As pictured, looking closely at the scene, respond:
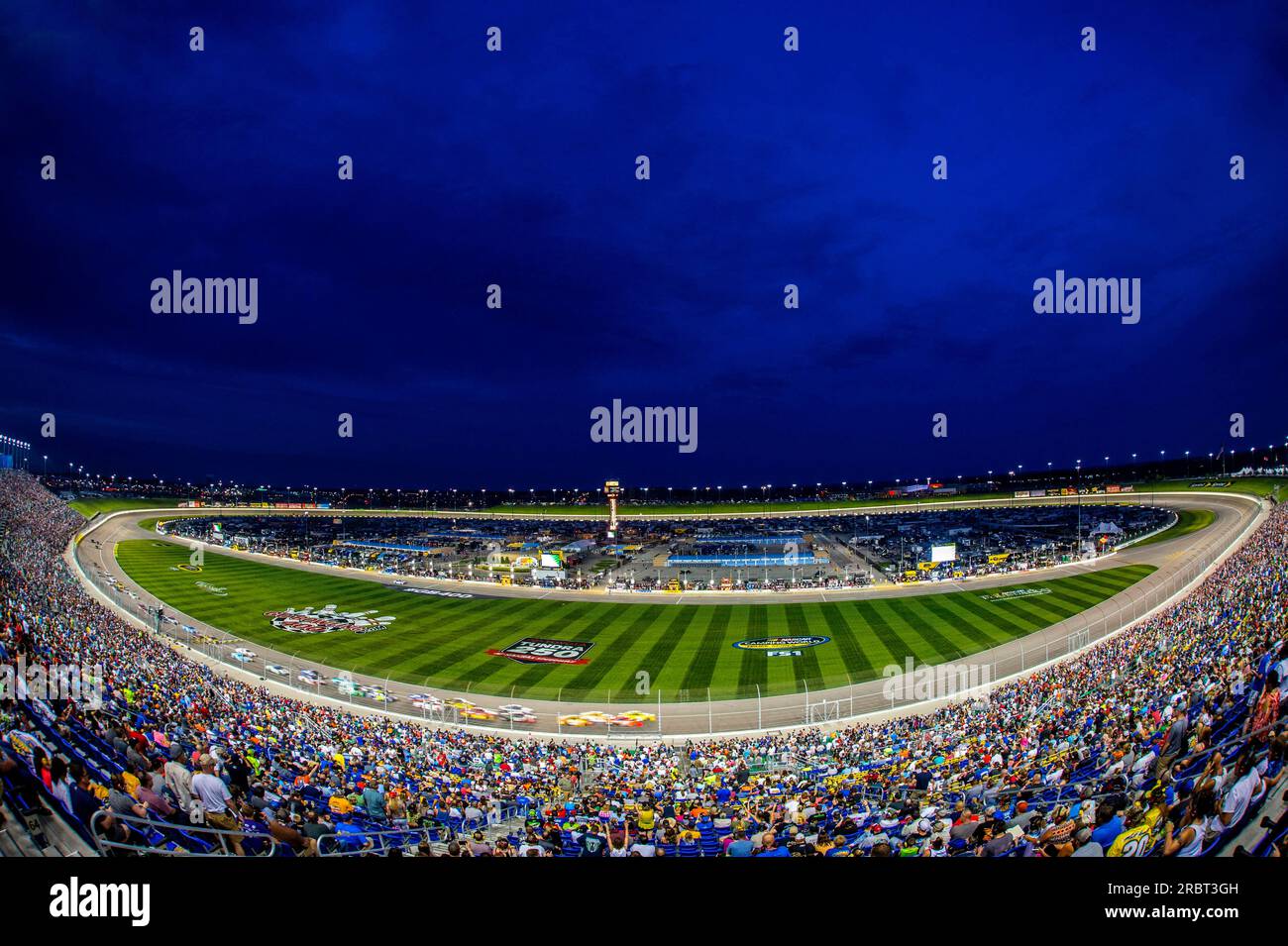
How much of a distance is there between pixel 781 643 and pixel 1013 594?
20966mm

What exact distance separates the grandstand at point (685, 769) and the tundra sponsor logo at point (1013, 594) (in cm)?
1951

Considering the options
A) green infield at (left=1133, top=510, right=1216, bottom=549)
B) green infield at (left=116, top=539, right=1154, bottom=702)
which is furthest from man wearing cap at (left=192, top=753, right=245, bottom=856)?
green infield at (left=1133, top=510, right=1216, bottom=549)

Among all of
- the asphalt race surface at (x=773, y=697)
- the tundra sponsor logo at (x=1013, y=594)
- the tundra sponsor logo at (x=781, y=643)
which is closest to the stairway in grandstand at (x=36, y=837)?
the asphalt race surface at (x=773, y=697)

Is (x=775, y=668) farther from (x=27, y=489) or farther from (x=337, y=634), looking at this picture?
(x=27, y=489)

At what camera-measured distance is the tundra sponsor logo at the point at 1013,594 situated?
41984 mm

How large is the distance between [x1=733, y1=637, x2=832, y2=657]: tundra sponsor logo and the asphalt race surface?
26.2 feet

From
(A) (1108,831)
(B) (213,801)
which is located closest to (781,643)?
(A) (1108,831)

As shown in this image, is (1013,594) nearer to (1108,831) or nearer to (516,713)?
(516,713)

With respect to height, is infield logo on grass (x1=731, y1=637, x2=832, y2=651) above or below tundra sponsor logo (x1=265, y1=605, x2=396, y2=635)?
below

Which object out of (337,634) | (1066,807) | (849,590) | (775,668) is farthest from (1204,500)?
(337,634)
